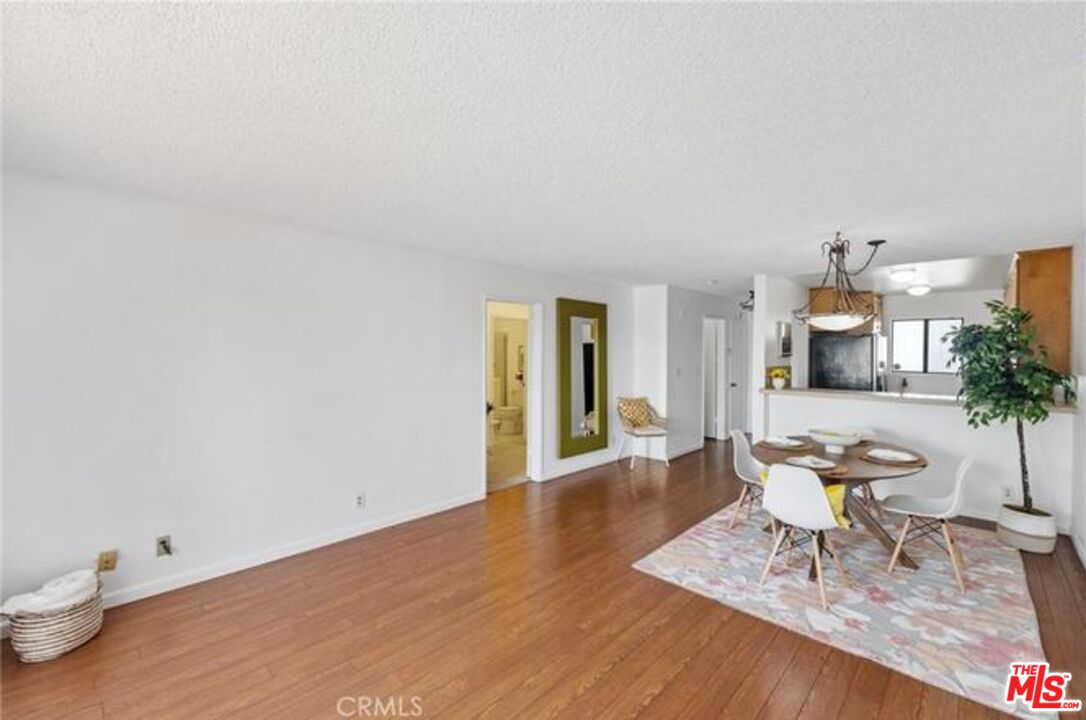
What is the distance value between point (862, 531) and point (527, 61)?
4296mm

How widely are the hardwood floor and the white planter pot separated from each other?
97 mm

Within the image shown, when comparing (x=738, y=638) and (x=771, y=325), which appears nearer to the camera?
(x=738, y=638)

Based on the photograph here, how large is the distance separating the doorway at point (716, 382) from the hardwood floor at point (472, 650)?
4.40 metres

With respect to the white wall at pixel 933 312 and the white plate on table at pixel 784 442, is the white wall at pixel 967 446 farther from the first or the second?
the white wall at pixel 933 312

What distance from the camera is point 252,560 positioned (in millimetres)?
3248

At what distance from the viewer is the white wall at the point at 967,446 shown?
12.6 feet

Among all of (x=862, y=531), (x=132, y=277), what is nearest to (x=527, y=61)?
(x=132, y=277)

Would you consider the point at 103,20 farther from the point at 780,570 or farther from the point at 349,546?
the point at 780,570

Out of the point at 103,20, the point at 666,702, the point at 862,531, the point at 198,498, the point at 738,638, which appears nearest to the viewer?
the point at 103,20

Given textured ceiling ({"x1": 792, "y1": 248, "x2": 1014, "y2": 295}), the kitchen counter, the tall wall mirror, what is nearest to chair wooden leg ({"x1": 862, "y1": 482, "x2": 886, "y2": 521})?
the kitchen counter

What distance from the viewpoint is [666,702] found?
6.61ft

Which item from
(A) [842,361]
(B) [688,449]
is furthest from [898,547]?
(A) [842,361]

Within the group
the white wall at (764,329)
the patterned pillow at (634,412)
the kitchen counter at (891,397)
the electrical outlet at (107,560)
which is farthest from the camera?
the patterned pillow at (634,412)

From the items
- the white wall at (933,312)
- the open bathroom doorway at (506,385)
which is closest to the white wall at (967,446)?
the open bathroom doorway at (506,385)
